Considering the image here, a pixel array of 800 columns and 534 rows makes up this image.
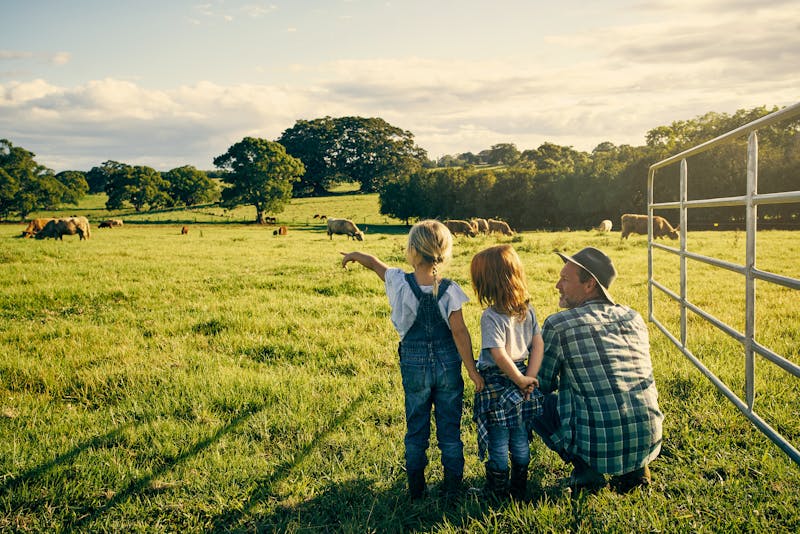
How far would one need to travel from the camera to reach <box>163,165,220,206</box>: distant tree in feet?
271

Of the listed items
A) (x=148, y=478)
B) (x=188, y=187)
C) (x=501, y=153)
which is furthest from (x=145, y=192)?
(x=501, y=153)

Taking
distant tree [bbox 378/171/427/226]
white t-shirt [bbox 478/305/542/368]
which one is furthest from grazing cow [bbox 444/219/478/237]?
white t-shirt [bbox 478/305/542/368]

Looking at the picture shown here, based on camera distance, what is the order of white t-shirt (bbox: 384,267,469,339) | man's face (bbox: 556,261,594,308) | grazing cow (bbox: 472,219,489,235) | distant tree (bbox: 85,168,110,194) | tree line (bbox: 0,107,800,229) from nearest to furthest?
1. white t-shirt (bbox: 384,267,469,339)
2. man's face (bbox: 556,261,594,308)
3. grazing cow (bbox: 472,219,489,235)
4. tree line (bbox: 0,107,800,229)
5. distant tree (bbox: 85,168,110,194)

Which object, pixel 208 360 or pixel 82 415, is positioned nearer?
pixel 82 415

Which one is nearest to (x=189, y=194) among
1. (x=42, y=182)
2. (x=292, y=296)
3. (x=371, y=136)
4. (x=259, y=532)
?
(x=42, y=182)

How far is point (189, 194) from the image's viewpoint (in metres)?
83.2

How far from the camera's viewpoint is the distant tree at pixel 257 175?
180 ft

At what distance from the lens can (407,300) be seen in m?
3.19

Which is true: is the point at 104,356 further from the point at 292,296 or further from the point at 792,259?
the point at 792,259

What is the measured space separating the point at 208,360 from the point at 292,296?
3870mm

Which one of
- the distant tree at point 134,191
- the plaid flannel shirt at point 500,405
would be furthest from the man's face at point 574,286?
the distant tree at point 134,191

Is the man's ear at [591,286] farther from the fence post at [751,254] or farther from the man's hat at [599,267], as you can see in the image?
the fence post at [751,254]

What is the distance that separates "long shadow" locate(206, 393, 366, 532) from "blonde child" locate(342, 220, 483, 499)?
0.87 meters

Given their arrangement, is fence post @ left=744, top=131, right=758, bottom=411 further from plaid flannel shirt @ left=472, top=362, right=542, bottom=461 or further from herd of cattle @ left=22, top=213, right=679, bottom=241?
herd of cattle @ left=22, top=213, right=679, bottom=241
